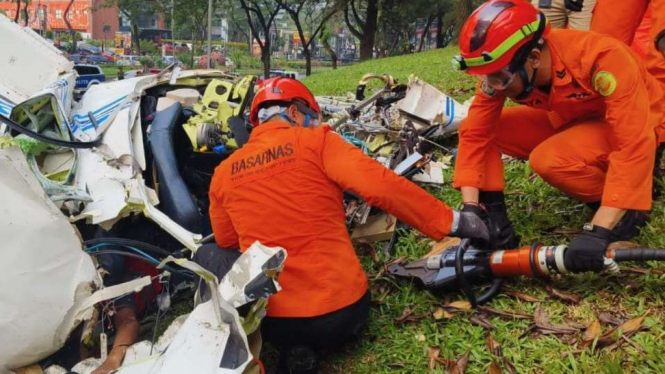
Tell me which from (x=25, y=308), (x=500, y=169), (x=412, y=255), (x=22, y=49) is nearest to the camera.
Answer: (x=25, y=308)

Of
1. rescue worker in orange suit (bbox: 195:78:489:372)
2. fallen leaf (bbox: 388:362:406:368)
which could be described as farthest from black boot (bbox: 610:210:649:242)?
fallen leaf (bbox: 388:362:406:368)

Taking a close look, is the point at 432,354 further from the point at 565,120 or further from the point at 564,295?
the point at 565,120

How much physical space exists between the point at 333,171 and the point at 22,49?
4096 mm

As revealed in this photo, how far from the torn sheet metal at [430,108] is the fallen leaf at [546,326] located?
2.34m

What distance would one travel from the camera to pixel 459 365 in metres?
2.71

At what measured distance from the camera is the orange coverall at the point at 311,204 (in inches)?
106

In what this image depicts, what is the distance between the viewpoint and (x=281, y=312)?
8.95ft

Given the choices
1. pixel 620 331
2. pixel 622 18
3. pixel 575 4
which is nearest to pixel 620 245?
pixel 620 331

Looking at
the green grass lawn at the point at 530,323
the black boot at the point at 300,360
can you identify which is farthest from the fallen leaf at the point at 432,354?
the black boot at the point at 300,360

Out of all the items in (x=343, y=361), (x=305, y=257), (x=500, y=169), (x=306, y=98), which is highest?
(x=306, y=98)

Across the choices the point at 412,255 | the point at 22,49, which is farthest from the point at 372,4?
the point at 412,255

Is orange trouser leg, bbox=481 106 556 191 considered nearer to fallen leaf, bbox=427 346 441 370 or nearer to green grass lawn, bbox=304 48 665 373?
green grass lawn, bbox=304 48 665 373

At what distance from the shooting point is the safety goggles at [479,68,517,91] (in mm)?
2797

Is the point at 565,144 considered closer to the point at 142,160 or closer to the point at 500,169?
the point at 500,169
